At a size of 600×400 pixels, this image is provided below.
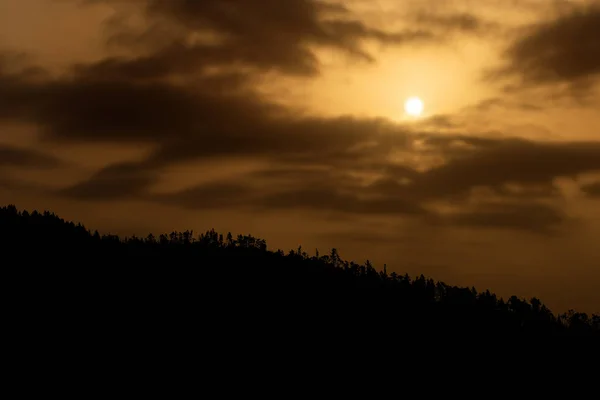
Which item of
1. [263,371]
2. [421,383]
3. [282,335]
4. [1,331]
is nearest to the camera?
[1,331]

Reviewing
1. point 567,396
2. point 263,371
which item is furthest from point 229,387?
point 567,396

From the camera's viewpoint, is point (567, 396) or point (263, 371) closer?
point (263, 371)

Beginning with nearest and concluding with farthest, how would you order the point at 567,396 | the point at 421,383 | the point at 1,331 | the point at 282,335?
1. the point at 1,331
2. the point at 282,335
3. the point at 421,383
4. the point at 567,396

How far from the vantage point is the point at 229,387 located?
148 m

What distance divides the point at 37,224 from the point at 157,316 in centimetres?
2486

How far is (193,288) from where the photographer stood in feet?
546

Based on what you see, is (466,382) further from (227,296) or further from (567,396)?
(227,296)

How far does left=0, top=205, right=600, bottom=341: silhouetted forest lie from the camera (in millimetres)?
141500

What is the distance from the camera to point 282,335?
167 meters

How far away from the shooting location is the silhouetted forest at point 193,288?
464 ft

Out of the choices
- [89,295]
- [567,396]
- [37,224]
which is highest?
[37,224]

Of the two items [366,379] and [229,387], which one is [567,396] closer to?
[366,379]

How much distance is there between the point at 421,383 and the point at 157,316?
183 ft

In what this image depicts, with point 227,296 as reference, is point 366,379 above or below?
below
